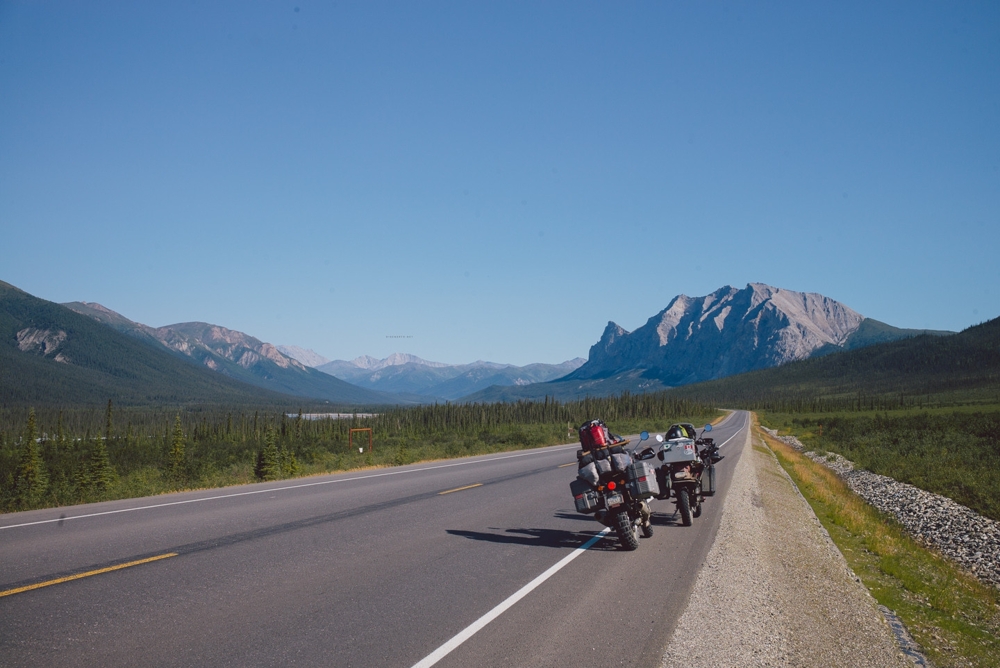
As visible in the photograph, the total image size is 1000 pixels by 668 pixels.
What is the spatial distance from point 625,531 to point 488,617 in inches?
162

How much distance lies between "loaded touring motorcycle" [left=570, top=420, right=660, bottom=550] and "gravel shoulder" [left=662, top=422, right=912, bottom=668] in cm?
128

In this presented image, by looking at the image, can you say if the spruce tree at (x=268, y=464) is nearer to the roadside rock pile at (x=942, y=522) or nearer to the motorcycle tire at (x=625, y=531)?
the motorcycle tire at (x=625, y=531)

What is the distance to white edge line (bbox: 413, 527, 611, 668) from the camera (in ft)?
18.0

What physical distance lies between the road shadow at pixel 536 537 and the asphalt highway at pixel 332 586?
59 mm

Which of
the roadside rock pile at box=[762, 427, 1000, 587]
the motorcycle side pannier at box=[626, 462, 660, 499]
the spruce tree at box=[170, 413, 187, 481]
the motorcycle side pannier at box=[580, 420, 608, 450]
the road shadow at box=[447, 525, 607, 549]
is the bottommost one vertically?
the roadside rock pile at box=[762, 427, 1000, 587]

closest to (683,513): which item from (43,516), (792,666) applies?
(792,666)

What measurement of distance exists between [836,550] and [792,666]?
7.64 metres

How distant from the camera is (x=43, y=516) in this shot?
1227 cm

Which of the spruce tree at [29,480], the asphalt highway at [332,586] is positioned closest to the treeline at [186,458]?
the spruce tree at [29,480]

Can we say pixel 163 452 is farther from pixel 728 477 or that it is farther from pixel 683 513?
pixel 683 513

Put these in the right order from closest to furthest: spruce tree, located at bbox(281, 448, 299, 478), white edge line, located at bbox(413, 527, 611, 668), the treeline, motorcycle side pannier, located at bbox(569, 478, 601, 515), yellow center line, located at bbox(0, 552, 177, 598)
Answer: white edge line, located at bbox(413, 527, 611, 668), yellow center line, located at bbox(0, 552, 177, 598), motorcycle side pannier, located at bbox(569, 478, 601, 515), the treeline, spruce tree, located at bbox(281, 448, 299, 478)

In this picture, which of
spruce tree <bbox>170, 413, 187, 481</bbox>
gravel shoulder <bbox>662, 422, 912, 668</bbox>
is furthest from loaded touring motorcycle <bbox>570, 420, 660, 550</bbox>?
spruce tree <bbox>170, 413, 187, 481</bbox>

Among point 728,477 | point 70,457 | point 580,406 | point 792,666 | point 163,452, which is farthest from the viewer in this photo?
point 580,406

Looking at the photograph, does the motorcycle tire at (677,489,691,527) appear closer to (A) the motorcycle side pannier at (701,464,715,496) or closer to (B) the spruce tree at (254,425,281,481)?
(A) the motorcycle side pannier at (701,464,715,496)
